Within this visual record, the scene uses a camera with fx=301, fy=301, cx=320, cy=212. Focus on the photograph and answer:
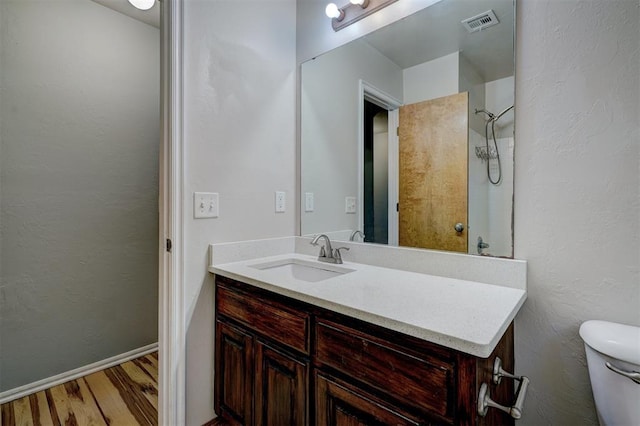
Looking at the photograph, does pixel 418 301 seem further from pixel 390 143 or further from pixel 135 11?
pixel 135 11

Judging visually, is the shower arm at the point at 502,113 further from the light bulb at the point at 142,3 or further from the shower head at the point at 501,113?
the light bulb at the point at 142,3

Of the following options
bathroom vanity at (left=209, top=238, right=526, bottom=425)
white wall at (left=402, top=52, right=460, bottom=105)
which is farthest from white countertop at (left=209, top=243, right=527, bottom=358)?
white wall at (left=402, top=52, right=460, bottom=105)

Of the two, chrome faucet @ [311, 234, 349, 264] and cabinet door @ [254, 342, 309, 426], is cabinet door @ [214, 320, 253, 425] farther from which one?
chrome faucet @ [311, 234, 349, 264]

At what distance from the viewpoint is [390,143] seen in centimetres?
158

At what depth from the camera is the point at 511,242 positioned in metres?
1.15

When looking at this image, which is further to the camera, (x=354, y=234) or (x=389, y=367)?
(x=354, y=234)

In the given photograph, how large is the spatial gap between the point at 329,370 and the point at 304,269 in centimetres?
70

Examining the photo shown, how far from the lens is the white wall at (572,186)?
3.09ft

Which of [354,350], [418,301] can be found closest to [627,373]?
[418,301]

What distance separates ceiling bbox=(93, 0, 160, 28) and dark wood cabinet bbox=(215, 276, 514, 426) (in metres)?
1.99

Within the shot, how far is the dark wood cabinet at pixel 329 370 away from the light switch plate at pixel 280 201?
55 centimetres

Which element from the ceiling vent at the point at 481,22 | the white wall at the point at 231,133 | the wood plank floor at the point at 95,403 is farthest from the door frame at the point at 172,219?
the ceiling vent at the point at 481,22

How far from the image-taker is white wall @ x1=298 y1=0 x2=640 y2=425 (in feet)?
3.09

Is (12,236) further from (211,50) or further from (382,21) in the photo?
(382,21)
